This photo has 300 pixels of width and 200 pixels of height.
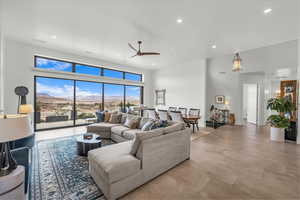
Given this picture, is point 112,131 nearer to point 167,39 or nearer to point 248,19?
point 167,39

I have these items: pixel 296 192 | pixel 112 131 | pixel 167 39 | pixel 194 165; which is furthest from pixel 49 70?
pixel 296 192

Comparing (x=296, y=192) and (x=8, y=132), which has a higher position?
(x=8, y=132)

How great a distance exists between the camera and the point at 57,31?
14.3 ft

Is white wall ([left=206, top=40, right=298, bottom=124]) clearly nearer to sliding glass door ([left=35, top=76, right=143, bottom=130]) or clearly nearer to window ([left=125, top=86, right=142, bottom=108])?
window ([left=125, top=86, right=142, bottom=108])

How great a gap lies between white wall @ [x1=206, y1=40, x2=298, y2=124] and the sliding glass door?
18.6ft

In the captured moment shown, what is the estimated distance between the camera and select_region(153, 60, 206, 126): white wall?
746 cm

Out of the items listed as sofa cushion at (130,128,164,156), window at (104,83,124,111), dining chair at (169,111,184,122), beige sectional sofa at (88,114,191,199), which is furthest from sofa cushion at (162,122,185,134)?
window at (104,83,124,111)

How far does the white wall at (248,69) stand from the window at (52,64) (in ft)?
23.8

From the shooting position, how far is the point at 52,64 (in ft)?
20.1

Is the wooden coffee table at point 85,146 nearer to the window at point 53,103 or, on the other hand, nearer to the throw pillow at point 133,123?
the throw pillow at point 133,123

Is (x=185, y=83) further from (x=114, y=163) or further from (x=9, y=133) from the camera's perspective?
(x=9, y=133)

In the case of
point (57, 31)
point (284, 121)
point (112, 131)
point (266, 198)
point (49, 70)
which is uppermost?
point (57, 31)

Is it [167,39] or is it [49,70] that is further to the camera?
[49,70]

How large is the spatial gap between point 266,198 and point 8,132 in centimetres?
333
